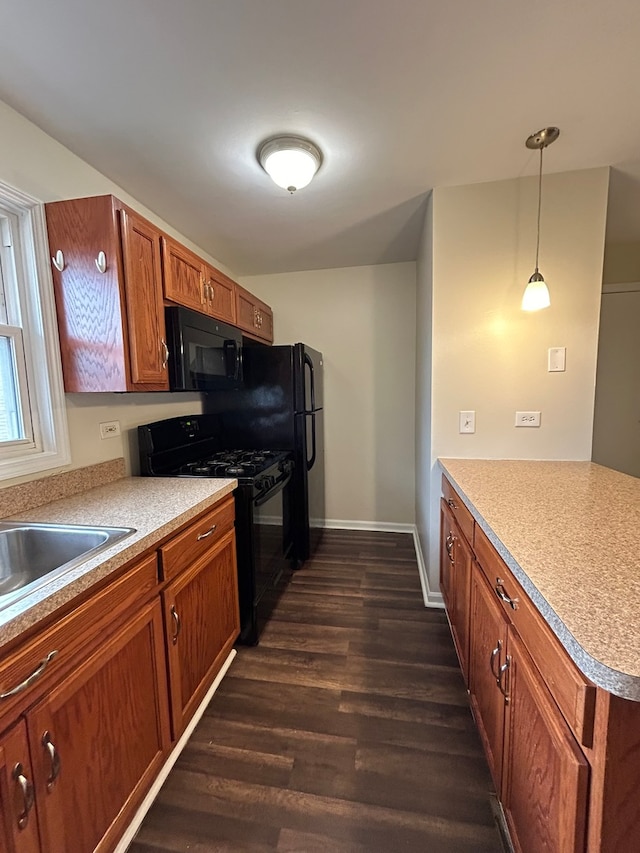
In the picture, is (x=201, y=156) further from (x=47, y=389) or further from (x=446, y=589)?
(x=446, y=589)

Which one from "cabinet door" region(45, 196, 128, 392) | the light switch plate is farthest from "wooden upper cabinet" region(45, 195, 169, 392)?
the light switch plate

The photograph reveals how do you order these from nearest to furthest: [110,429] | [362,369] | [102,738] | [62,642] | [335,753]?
[62,642], [102,738], [335,753], [110,429], [362,369]

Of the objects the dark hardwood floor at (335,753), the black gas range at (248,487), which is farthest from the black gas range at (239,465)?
the dark hardwood floor at (335,753)

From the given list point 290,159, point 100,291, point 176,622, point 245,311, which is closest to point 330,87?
point 290,159

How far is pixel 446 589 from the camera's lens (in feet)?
6.30

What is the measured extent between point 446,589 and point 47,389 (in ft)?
6.97

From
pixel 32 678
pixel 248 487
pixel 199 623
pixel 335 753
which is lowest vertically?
pixel 335 753

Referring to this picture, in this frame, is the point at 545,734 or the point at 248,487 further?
the point at 248,487

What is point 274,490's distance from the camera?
217cm

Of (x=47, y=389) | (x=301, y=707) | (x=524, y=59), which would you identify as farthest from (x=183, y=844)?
(x=524, y=59)

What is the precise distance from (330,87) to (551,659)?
1.85 metres

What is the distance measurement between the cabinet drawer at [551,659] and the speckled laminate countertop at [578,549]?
1.8 inches

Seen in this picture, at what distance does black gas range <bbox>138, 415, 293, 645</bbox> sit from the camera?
1868mm

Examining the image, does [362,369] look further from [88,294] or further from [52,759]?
[52,759]
